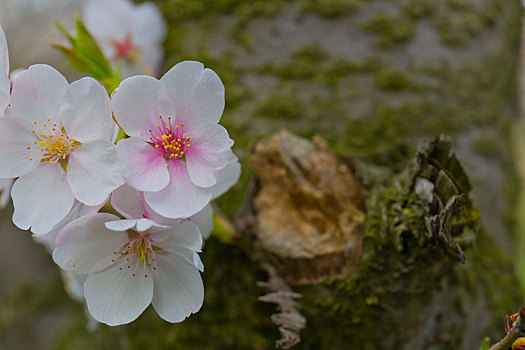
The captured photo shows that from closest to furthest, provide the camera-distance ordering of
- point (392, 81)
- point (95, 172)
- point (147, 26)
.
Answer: point (95, 172) < point (392, 81) < point (147, 26)

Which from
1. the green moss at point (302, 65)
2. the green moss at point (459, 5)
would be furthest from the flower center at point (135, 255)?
the green moss at point (459, 5)

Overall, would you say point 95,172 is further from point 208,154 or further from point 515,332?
point 515,332

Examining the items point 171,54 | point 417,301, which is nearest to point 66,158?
point 417,301

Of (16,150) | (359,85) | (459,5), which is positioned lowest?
(16,150)

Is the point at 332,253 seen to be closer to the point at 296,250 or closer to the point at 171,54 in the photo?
the point at 296,250

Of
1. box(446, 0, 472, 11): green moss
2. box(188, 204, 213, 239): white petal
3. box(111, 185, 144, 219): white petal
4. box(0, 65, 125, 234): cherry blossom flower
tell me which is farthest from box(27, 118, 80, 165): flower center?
box(446, 0, 472, 11): green moss

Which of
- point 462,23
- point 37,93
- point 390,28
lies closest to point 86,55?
point 37,93
